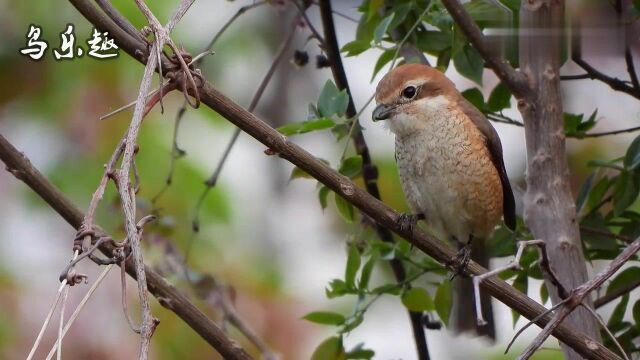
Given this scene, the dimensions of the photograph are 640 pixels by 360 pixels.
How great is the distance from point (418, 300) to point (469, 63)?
63 cm

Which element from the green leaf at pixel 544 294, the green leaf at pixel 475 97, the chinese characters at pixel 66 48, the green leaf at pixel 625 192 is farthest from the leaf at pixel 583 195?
the chinese characters at pixel 66 48

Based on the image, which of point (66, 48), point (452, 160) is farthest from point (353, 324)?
point (66, 48)

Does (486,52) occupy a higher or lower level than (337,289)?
higher

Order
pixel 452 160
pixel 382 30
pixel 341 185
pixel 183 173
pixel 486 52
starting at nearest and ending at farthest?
pixel 341 185 → pixel 486 52 → pixel 382 30 → pixel 452 160 → pixel 183 173

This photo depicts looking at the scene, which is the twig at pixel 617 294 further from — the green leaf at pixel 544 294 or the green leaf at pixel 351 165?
the green leaf at pixel 351 165

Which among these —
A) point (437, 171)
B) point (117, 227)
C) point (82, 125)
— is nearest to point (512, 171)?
point (437, 171)

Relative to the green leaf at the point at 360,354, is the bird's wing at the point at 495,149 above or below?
above

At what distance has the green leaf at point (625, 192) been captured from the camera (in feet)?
8.43

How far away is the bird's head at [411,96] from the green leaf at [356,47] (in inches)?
6.8

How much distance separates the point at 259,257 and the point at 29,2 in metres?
1.60

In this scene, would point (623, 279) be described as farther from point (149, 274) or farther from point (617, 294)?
point (149, 274)

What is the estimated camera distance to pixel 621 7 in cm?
265

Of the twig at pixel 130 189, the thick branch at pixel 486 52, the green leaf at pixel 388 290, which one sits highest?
the thick branch at pixel 486 52

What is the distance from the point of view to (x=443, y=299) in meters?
2.71
